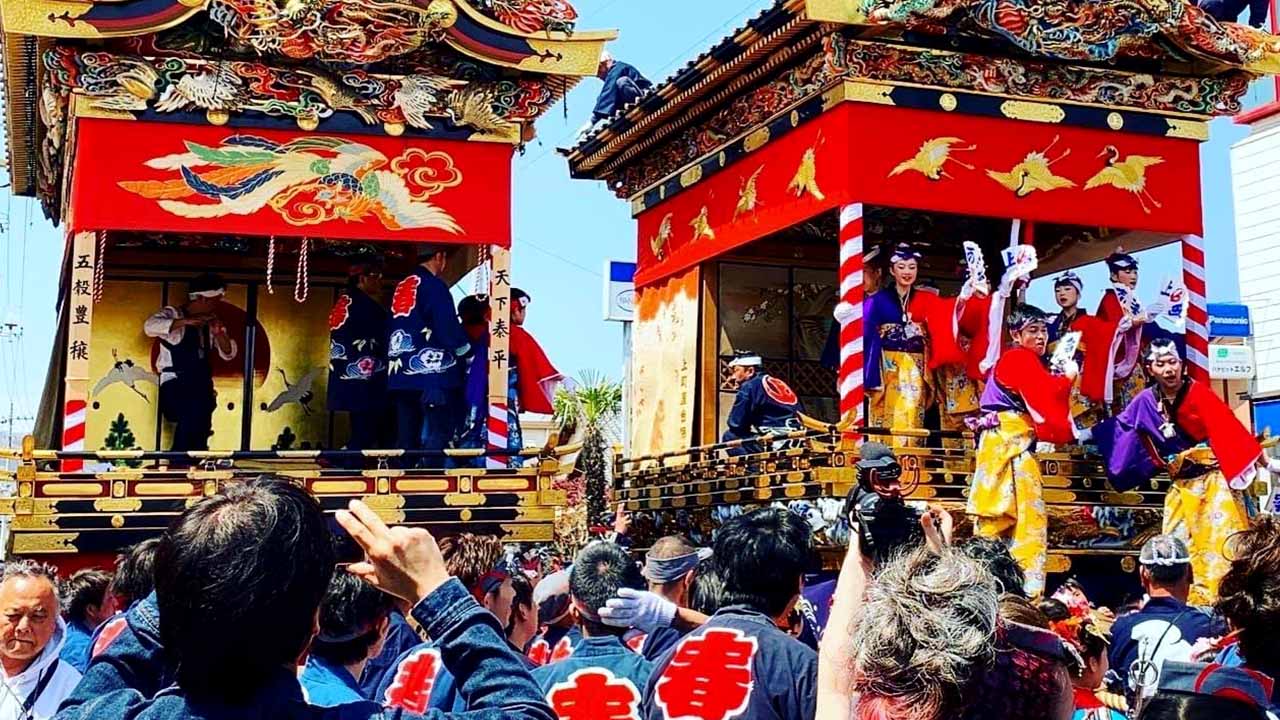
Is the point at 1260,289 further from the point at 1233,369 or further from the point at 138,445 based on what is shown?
the point at 138,445

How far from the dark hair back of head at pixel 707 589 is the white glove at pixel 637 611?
9 cm

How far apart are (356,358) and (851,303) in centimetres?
388

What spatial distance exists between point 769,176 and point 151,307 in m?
5.33

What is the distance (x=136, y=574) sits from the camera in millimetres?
4613

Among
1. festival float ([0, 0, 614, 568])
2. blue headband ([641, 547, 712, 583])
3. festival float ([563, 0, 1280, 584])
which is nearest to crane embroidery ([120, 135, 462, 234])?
festival float ([0, 0, 614, 568])

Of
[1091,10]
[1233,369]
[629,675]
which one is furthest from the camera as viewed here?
[1233,369]

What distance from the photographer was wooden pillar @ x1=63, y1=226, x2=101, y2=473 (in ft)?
31.7

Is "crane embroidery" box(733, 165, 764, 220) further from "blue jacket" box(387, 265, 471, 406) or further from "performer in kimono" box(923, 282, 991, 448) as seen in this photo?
"blue jacket" box(387, 265, 471, 406)

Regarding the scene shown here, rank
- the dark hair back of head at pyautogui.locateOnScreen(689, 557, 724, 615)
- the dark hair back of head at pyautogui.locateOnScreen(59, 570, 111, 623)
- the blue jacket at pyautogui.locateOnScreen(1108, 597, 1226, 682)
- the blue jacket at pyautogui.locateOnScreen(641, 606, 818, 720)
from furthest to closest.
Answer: the dark hair back of head at pyautogui.locateOnScreen(59, 570, 111, 623) < the blue jacket at pyautogui.locateOnScreen(1108, 597, 1226, 682) < the dark hair back of head at pyautogui.locateOnScreen(689, 557, 724, 615) < the blue jacket at pyautogui.locateOnScreen(641, 606, 818, 720)

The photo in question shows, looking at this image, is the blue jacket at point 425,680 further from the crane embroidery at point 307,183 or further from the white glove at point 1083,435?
the white glove at point 1083,435

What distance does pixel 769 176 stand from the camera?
38.4 feet

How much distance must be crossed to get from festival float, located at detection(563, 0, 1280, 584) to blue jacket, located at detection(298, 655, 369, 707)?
655cm

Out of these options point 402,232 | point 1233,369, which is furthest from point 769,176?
point 1233,369

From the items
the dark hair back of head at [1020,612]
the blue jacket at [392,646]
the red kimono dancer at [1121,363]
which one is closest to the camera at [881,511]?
the dark hair back of head at [1020,612]
